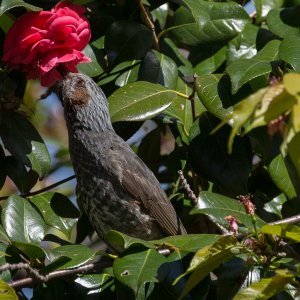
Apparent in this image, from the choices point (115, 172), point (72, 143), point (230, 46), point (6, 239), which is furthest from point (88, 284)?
point (230, 46)

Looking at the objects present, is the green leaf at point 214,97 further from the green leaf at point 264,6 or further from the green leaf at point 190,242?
the green leaf at point 190,242

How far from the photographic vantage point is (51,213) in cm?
330

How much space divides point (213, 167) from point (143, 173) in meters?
0.47

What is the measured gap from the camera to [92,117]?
3.82 m

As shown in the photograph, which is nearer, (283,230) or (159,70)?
(283,230)

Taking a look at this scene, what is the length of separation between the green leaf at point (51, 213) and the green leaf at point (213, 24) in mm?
862

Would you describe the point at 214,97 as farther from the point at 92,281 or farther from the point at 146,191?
the point at 92,281

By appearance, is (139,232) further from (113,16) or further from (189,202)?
(113,16)

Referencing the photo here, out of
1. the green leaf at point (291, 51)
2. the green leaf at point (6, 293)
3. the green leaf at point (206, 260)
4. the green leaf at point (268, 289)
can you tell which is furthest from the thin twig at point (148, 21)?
the green leaf at point (268, 289)

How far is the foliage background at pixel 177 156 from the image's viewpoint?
8.59 ft

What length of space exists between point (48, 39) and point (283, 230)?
1294mm

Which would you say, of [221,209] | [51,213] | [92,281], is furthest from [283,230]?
[51,213]

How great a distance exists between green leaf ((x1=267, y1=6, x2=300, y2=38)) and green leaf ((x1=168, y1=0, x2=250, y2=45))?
145 mm

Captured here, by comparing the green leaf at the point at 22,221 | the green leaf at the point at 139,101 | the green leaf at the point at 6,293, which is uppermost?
the green leaf at the point at 139,101
